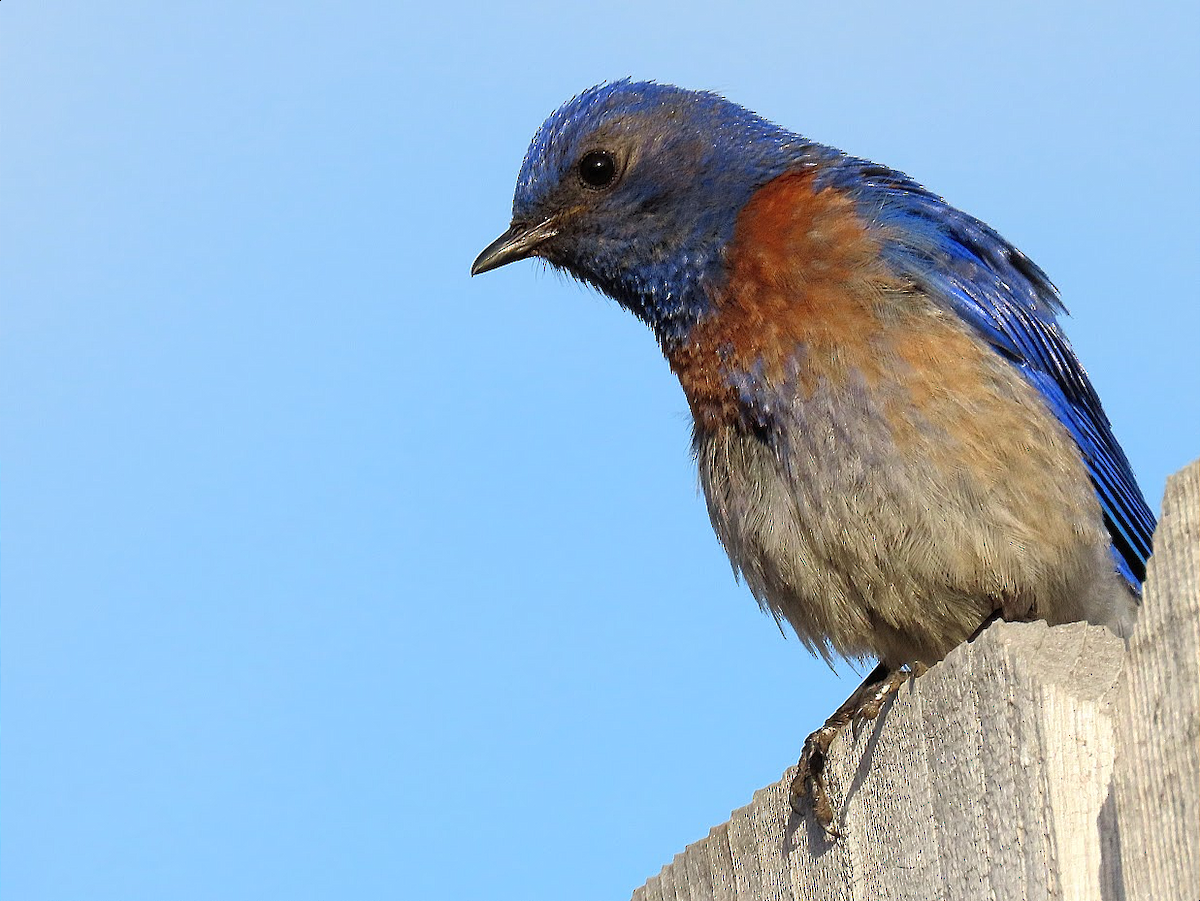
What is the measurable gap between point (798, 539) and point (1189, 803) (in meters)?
2.84

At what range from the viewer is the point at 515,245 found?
Result: 6.13 metres

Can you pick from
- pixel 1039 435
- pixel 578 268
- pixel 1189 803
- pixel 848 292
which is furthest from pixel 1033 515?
pixel 1189 803

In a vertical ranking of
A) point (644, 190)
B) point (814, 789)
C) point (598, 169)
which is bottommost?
point (814, 789)

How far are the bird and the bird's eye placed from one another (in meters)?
0.01

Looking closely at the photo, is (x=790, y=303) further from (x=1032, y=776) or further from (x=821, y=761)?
(x=1032, y=776)

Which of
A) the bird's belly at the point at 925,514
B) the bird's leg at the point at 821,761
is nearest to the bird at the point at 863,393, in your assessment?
the bird's belly at the point at 925,514

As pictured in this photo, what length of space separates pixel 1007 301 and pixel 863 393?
0.94 meters

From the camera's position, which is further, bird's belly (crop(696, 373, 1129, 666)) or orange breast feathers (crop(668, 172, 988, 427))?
orange breast feathers (crop(668, 172, 988, 427))

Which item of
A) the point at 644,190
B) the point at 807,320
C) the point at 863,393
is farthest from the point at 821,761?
the point at 644,190

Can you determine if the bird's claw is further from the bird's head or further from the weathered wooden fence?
the bird's head

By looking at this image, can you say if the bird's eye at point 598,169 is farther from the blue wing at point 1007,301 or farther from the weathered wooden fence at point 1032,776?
the weathered wooden fence at point 1032,776

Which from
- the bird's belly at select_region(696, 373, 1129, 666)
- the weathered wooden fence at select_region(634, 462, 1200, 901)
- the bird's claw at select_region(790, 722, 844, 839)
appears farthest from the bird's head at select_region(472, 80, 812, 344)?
the weathered wooden fence at select_region(634, 462, 1200, 901)

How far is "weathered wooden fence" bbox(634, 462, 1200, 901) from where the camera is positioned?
2111 millimetres

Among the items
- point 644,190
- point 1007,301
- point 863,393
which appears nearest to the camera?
point 863,393
